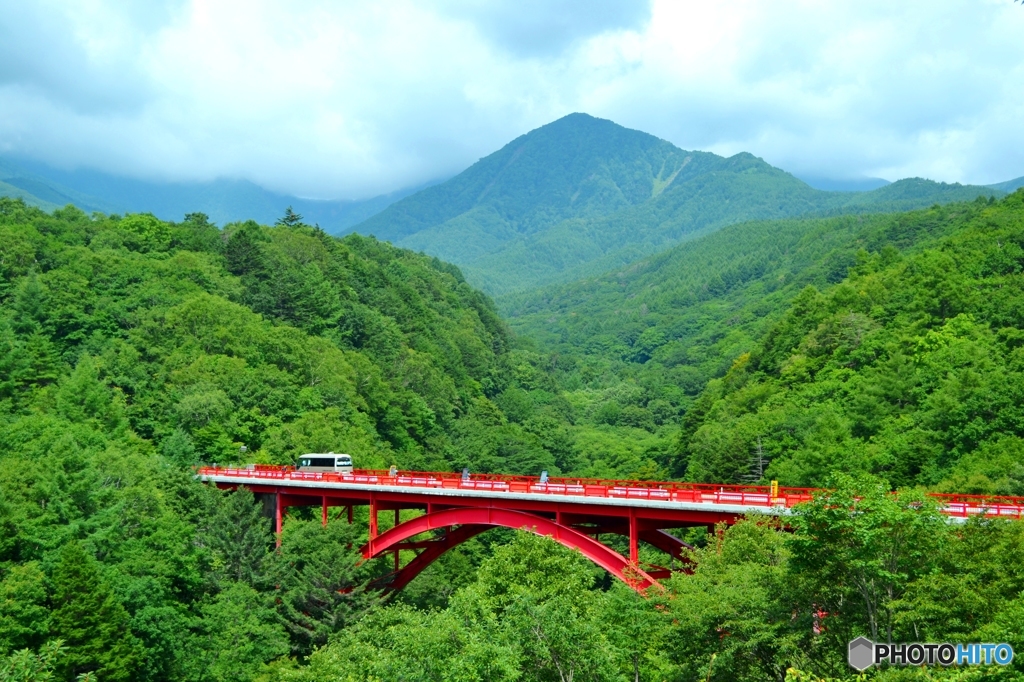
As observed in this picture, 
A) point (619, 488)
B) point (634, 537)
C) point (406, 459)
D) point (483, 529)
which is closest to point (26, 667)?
point (634, 537)

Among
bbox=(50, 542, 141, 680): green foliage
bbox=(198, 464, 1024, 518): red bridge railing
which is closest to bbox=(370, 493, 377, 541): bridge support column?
bbox=(198, 464, 1024, 518): red bridge railing

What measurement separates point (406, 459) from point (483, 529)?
31.1 m

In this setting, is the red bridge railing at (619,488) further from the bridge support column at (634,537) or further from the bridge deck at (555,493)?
the bridge support column at (634,537)

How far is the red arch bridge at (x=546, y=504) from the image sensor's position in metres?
33.0

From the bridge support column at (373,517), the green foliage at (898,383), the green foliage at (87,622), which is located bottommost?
the green foliage at (87,622)

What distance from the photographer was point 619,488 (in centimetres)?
3609

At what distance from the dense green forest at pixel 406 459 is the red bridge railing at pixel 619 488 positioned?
5.97 feet

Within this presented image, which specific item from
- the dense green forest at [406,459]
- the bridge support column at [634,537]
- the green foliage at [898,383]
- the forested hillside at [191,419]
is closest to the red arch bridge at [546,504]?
the bridge support column at [634,537]

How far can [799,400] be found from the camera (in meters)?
72.8

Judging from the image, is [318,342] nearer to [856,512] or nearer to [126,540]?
[126,540]

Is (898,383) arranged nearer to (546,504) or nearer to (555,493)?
(555,493)

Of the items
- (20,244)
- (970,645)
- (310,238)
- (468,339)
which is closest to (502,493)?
(970,645)

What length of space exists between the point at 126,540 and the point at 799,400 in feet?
164

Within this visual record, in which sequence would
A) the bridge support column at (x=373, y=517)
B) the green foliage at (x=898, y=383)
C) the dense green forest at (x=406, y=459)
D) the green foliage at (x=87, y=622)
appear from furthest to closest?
the green foliage at (x=898, y=383) → the bridge support column at (x=373, y=517) → the green foliage at (x=87, y=622) → the dense green forest at (x=406, y=459)
